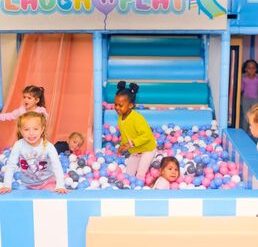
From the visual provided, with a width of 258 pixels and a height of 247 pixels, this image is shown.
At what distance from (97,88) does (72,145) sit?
0.53m

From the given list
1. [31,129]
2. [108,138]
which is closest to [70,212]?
[31,129]

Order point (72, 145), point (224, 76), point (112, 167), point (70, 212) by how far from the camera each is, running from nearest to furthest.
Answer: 1. point (70, 212)
2. point (112, 167)
3. point (72, 145)
4. point (224, 76)

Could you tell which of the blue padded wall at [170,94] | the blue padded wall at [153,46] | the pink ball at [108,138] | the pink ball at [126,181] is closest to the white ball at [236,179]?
the pink ball at [126,181]

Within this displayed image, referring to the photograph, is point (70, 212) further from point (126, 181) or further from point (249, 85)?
point (249, 85)

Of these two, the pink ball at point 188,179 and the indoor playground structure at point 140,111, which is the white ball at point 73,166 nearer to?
the indoor playground structure at point 140,111

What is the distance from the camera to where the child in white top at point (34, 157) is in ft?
9.41

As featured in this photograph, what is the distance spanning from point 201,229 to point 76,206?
0.54 m

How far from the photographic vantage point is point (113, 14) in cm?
463

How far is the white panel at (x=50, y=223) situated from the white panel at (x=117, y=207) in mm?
168

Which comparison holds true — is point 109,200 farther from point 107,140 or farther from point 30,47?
point 30,47

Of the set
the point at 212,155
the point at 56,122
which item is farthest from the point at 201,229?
the point at 56,122

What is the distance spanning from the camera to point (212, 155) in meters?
4.58

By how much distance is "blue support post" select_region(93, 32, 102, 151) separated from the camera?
4.75 metres

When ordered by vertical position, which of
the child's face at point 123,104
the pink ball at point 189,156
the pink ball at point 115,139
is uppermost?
the child's face at point 123,104
